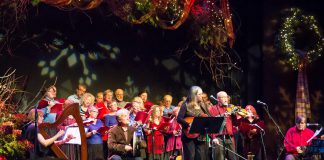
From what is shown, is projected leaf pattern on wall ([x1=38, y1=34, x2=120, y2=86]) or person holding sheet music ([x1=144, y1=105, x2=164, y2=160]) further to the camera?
projected leaf pattern on wall ([x1=38, y1=34, x2=120, y2=86])

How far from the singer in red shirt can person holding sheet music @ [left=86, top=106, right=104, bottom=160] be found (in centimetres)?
358

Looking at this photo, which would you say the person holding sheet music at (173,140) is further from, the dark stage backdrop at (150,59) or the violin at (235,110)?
the dark stage backdrop at (150,59)

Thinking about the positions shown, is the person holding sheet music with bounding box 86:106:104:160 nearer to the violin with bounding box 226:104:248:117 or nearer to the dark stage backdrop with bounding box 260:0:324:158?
the violin with bounding box 226:104:248:117

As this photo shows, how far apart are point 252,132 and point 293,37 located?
3541 mm

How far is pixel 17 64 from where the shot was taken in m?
12.5

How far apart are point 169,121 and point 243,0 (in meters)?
5.52

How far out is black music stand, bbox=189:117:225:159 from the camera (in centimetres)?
905

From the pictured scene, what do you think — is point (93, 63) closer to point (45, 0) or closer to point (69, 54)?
point (69, 54)

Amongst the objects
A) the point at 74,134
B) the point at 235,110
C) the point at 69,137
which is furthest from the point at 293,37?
the point at 69,137

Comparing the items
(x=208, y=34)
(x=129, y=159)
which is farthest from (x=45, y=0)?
(x=208, y=34)

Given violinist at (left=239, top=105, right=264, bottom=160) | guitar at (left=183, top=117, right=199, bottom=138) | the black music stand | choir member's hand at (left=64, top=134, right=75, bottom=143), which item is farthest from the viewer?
violinist at (left=239, top=105, right=264, bottom=160)

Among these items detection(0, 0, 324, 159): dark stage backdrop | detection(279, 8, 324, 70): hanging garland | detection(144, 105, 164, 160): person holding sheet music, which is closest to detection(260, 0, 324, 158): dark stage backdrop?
detection(0, 0, 324, 159): dark stage backdrop

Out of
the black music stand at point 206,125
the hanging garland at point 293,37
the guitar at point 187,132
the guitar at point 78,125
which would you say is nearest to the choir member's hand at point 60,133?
the guitar at point 78,125

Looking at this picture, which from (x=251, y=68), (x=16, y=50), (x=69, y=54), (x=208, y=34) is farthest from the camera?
(x=251, y=68)
